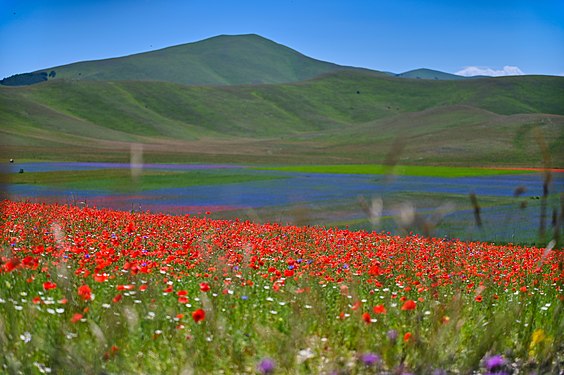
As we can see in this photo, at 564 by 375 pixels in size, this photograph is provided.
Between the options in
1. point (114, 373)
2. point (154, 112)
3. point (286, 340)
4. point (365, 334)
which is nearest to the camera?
point (114, 373)

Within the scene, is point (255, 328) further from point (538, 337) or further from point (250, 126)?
point (250, 126)

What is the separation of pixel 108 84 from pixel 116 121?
38182 millimetres

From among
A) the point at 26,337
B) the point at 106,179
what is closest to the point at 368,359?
the point at 26,337

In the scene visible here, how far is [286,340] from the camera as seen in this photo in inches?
143

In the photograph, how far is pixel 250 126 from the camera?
17150cm

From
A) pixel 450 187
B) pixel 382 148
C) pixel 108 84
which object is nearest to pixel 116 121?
pixel 108 84

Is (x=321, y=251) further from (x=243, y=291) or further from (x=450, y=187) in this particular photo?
(x=450, y=187)

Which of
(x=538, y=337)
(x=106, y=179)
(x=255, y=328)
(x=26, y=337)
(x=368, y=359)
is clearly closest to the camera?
(x=368, y=359)

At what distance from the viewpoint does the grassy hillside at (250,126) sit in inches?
3182

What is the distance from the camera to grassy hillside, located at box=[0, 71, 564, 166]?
265 ft

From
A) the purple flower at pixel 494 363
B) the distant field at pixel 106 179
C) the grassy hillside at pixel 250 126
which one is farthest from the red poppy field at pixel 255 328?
the grassy hillside at pixel 250 126

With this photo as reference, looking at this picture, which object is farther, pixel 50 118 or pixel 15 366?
pixel 50 118

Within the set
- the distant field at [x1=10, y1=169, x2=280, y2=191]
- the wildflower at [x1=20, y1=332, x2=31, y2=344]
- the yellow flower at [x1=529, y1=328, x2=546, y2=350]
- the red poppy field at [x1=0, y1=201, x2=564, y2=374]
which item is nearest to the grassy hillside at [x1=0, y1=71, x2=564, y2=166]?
the distant field at [x1=10, y1=169, x2=280, y2=191]

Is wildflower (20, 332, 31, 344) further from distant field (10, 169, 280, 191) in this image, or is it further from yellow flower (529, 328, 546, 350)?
distant field (10, 169, 280, 191)
